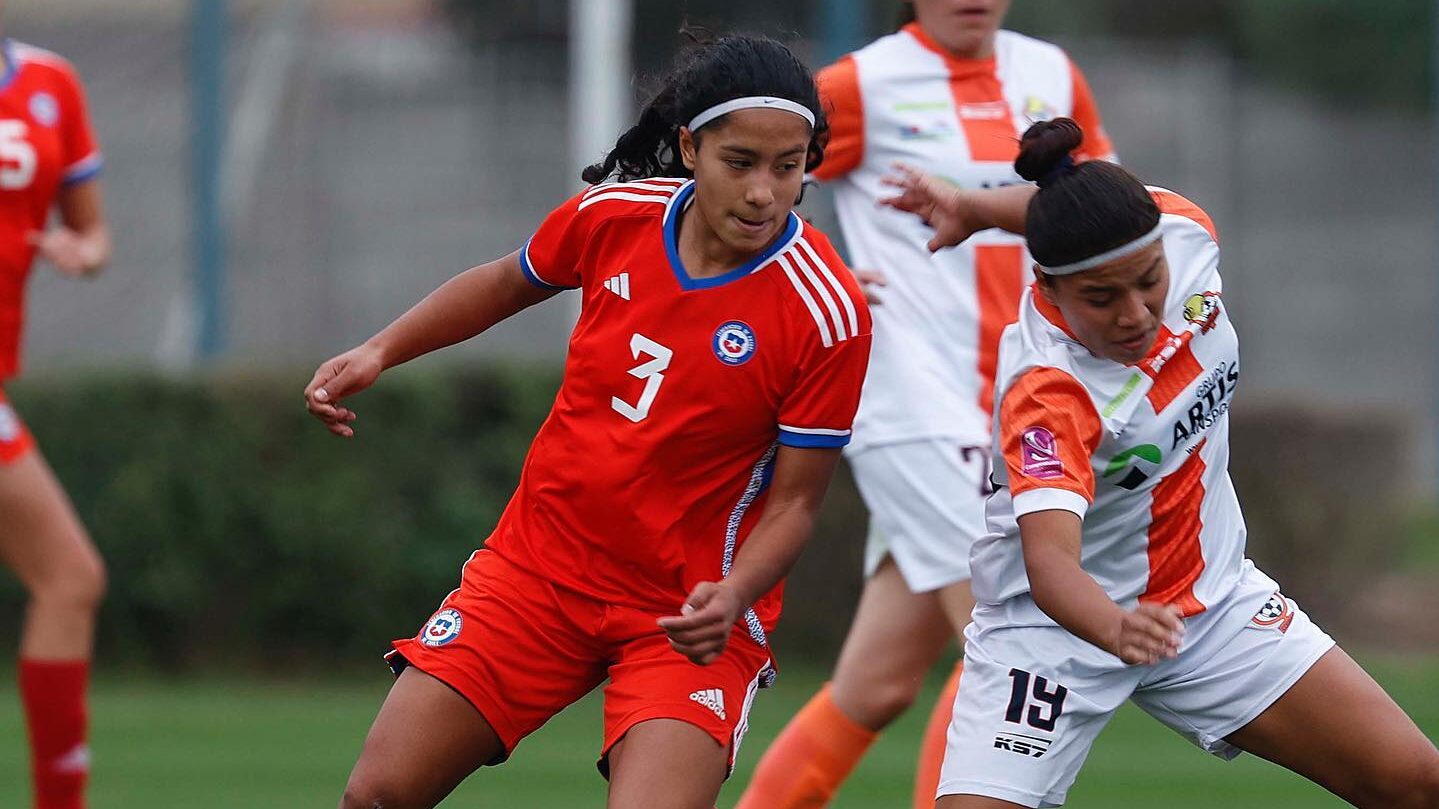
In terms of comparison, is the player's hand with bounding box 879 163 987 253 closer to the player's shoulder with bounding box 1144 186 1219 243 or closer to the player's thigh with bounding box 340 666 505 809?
the player's shoulder with bounding box 1144 186 1219 243

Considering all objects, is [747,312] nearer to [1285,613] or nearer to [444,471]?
[1285,613]

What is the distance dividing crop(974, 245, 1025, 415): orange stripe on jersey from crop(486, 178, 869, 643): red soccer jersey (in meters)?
1.08

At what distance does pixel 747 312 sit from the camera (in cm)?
410

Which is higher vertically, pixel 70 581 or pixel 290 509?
pixel 70 581

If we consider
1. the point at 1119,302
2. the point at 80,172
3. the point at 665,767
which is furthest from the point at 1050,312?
the point at 80,172

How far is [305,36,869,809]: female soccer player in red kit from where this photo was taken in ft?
13.2

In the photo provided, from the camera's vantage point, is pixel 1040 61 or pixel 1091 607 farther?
pixel 1040 61

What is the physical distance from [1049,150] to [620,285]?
865mm

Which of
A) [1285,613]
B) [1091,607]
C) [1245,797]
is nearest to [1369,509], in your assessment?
[1245,797]

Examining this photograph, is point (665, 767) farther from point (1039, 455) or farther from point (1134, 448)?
point (1134, 448)

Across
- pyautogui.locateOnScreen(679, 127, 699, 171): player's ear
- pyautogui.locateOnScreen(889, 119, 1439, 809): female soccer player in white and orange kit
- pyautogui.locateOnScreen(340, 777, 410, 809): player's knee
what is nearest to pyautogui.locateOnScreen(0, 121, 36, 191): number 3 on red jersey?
pyautogui.locateOnScreen(679, 127, 699, 171): player's ear

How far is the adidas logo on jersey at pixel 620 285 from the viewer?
4.19 meters

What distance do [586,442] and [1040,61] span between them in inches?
72.7

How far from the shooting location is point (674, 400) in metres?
4.11
